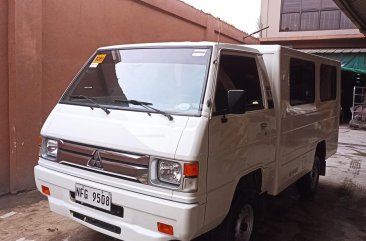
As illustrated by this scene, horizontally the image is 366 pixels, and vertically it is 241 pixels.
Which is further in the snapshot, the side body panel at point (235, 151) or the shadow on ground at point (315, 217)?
the shadow on ground at point (315, 217)

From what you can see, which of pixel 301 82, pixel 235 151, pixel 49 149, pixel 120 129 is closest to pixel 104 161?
pixel 120 129

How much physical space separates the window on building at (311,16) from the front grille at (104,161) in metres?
18.2

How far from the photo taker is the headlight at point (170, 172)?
2881 millimetres

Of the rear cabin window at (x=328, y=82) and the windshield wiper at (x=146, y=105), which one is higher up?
the rear cabin window at (x=328, y=82)

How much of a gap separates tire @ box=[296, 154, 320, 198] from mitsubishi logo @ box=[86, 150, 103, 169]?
367cm

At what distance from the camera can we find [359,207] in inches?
229

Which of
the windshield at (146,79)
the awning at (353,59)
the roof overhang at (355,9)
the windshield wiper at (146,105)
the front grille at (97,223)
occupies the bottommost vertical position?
the front grille at (97,223)

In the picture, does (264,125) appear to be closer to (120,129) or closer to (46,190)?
(120,129)

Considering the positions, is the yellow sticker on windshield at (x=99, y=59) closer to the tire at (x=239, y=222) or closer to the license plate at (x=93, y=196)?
the license plate at (x=93, y=196)

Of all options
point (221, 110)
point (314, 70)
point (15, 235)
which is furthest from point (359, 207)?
point (15, 235)

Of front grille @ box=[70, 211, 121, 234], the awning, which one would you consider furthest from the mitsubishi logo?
the awning

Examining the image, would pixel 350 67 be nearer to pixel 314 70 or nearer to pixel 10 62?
pixel 314 70

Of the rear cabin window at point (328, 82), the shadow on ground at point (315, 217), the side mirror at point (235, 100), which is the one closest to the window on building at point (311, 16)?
the rear cabin window at point (328, 82)

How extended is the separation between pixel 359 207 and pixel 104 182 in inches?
169
